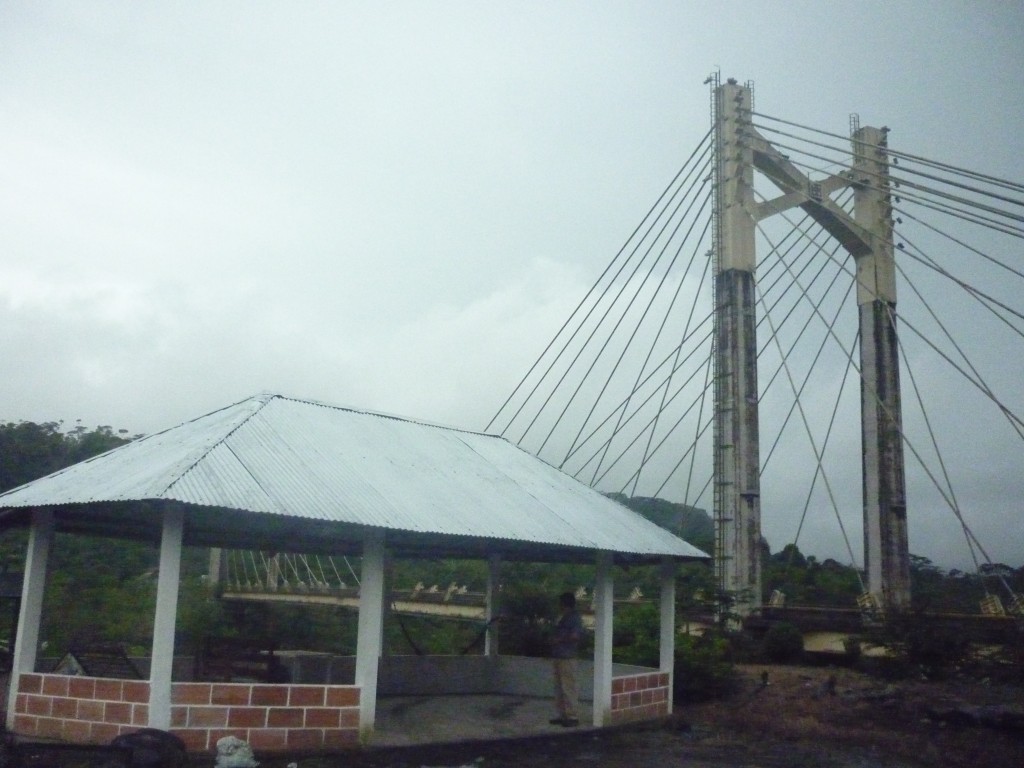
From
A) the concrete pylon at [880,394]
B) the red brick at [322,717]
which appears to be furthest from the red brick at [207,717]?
the concrete pylon at [880,394]

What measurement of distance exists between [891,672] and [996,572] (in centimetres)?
500

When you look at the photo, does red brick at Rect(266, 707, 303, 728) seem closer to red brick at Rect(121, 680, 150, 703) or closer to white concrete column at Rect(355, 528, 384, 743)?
white concrete column at Rect(355, 528, 384, 743)

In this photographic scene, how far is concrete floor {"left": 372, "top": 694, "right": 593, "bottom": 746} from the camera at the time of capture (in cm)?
1038

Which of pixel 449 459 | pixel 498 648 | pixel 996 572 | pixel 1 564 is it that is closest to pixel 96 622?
pixel 1 564

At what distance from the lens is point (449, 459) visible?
1199 centimetres

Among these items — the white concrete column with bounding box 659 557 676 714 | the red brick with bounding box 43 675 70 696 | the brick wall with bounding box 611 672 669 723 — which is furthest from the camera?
the white concrete column with bounding box 659 557 676 714

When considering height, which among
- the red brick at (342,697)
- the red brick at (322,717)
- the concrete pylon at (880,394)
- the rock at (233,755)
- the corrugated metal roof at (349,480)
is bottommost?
the rock at (233,755)

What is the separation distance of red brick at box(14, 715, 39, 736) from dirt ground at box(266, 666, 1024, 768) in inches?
87.0

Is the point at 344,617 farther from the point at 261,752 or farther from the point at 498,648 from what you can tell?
the point at 261,752

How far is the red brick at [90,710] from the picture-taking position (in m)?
8.50

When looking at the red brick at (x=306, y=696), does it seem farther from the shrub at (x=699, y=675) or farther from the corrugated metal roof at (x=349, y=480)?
the shrub at (x=699, y=675)

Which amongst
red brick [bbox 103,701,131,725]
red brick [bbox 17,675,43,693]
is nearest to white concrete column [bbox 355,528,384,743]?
red brick [bbox 103,701,131,725]

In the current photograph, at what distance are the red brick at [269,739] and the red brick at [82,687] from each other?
1.37 meters

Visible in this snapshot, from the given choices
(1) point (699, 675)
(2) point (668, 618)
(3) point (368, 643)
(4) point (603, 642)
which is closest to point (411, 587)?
(1) point (699, 675)
